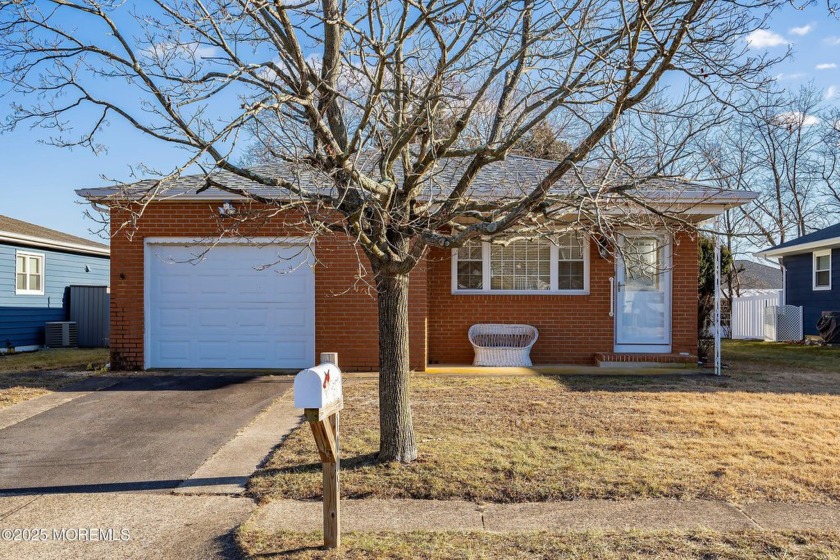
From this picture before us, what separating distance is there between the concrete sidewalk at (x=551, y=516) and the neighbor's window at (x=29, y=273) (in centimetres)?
1610

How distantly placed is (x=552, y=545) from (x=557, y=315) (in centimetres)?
852

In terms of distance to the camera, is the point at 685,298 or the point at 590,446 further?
the point at 685,298

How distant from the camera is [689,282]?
12391mm

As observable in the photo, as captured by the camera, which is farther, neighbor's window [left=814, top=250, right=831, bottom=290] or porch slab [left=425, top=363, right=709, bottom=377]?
neighbor's window [left=814, top=250, right=831, bottom=290]

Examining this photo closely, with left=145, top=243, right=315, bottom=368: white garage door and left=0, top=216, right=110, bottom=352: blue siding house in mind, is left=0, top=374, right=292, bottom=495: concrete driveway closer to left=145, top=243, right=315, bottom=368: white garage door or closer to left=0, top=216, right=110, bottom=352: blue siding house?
left=145, top=243, right=315, bottom=368: white garage door

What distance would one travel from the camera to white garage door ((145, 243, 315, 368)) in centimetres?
1202

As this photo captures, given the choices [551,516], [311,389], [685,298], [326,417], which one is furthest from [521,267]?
[311,389]

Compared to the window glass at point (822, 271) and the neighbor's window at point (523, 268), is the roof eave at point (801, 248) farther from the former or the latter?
the neighbor's window at point (523, 268)

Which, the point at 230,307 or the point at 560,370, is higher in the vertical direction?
the point at 230,307

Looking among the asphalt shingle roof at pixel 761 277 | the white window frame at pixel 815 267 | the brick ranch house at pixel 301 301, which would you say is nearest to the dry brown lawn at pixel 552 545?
the brick ranch house at pixel 301 301

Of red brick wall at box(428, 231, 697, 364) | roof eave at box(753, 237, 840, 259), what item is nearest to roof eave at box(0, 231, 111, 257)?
red brick wall at box(428, 231, 697, 364)

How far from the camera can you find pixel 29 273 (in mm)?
Answer: 18453

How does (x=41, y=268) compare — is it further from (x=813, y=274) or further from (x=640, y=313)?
(x=813, y=274)

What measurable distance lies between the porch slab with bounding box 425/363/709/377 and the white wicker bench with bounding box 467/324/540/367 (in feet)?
0.97
